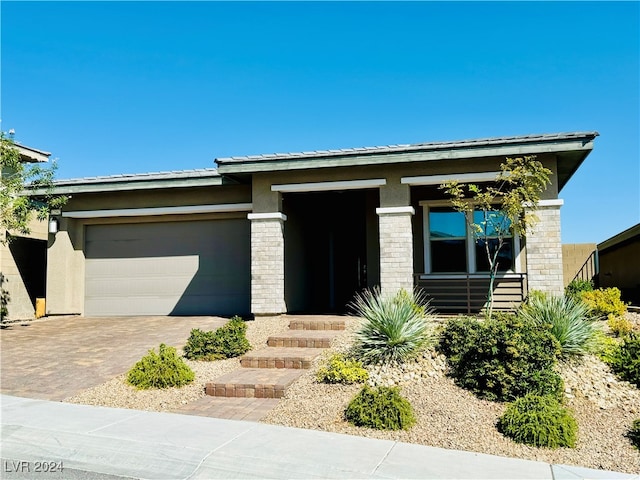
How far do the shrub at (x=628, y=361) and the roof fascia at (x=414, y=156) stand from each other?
4714 millimetres

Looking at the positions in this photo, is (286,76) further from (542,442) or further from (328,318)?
(542,442)

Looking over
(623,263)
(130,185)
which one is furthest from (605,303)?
(130,185)

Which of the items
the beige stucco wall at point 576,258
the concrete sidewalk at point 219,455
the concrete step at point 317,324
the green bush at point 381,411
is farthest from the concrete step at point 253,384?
the beige stucco wall at point 576,258

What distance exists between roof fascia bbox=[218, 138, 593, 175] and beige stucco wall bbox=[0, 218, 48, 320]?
7.90m

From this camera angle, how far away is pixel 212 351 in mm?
9977

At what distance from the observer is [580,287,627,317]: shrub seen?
449 inches

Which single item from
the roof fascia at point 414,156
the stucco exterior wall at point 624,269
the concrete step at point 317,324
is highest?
the roof fascia at point 414,156

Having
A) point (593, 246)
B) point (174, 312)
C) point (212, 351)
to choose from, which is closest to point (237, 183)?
point (174, 312)

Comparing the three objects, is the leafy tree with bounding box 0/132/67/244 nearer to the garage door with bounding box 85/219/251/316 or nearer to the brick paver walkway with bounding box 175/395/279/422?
the garage door with bounding box 85/219/251/316

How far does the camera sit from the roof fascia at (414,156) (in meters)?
11.3

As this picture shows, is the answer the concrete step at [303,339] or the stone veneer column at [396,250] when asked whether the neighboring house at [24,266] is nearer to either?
the concrete step at [303,339]

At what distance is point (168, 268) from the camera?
52.5ft

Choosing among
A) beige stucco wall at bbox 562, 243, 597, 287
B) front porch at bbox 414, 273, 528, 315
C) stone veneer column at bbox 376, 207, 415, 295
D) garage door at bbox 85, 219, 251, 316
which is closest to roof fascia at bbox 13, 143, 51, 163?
garage door at bbox 85, 219, 251, 316

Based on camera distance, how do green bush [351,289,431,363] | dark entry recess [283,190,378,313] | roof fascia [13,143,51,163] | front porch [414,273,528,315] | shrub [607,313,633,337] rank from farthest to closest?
roof fascia [13,143,51,163] < dark entry recess [283,190,378,313] < front porch [414,273,528,315] < shrub [607,313,633,337] < green bush [351,289,431,363]
